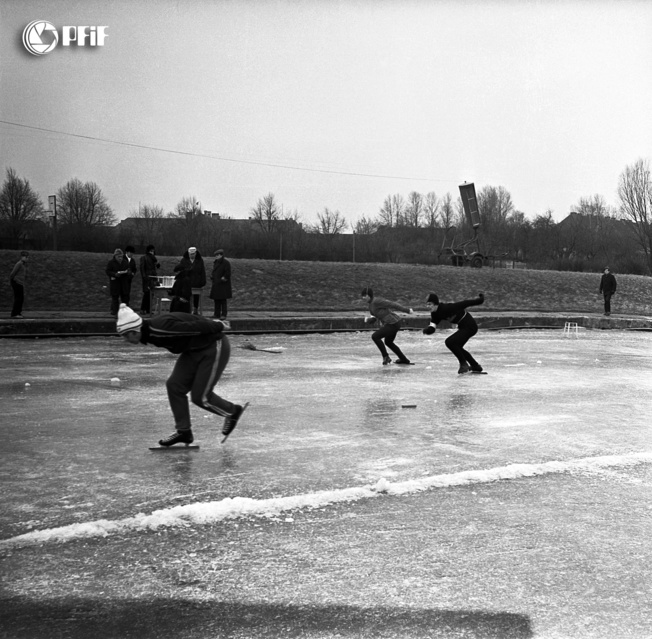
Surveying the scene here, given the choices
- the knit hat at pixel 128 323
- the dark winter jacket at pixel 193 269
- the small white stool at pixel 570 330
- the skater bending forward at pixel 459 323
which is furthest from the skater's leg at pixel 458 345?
the small white stool at pixel 570 330

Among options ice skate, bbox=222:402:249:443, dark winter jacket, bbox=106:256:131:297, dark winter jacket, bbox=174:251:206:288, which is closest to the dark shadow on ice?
ice skate, bbox=222:402:249:443

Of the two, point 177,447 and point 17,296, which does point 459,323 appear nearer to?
point 177,447

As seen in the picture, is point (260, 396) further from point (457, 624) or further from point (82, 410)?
point (457, 624)

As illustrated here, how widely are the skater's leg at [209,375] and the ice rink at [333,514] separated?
1.26ft

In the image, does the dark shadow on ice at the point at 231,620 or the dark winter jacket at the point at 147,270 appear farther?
the dark winter jacket at the point at 147,270

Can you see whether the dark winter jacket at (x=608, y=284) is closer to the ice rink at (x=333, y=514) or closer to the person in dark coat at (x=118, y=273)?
the person in dark coat at (x=118, y=273)

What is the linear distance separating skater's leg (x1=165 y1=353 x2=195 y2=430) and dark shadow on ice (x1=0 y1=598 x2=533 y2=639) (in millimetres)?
3351

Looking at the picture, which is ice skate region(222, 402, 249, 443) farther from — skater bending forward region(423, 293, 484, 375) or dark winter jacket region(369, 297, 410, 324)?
dark winter jacket region(369, 297, 410, 324)

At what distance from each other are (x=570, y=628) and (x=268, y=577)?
146cm

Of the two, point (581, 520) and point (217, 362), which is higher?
point (217, 362)

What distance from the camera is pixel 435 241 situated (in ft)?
272

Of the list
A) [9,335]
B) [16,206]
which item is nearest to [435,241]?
[16,206]

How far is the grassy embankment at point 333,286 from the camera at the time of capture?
26.5 meters

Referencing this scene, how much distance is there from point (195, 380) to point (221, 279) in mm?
12715
